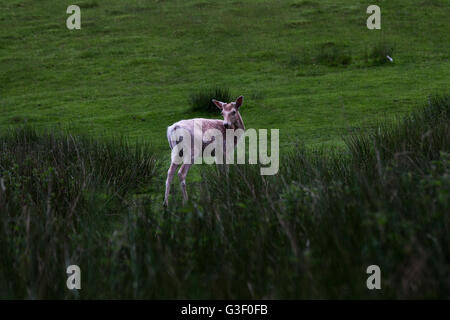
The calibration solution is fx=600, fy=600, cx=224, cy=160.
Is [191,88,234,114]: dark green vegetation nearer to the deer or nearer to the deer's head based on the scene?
the deer

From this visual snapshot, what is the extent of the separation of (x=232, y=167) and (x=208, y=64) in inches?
520

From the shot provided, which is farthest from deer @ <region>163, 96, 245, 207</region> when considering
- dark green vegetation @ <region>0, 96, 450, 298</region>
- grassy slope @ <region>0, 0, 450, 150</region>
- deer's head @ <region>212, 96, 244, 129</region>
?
dark green vegetation @ <region>0, 96, 450, 298</region>

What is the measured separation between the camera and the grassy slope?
13688 millimetres

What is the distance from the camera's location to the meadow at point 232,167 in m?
3.62

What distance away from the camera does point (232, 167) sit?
6.82m

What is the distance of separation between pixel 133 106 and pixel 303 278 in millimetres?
12581

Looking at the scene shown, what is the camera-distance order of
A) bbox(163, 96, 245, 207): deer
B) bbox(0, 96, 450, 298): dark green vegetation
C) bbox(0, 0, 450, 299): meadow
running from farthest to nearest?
1. bbox(163, 96, 245, 207): deer
2. bbox(0, 0, 450, 299): meadow
3. bbox(0, 96, 450, 298): dark green vegetation

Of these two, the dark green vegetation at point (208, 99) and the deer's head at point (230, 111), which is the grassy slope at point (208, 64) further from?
the deer's head at point (230, 111)

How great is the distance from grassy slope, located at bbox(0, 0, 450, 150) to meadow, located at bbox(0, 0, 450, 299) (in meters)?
0.10

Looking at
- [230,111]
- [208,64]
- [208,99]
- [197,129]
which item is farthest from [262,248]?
[208,64]

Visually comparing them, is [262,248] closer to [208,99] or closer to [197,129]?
[197,129]

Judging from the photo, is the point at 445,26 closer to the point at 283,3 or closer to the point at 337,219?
the point at 283,3

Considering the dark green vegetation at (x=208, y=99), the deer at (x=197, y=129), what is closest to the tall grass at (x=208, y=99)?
the dark green vegetation at (x=208, y=99)

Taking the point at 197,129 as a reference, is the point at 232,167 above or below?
below
